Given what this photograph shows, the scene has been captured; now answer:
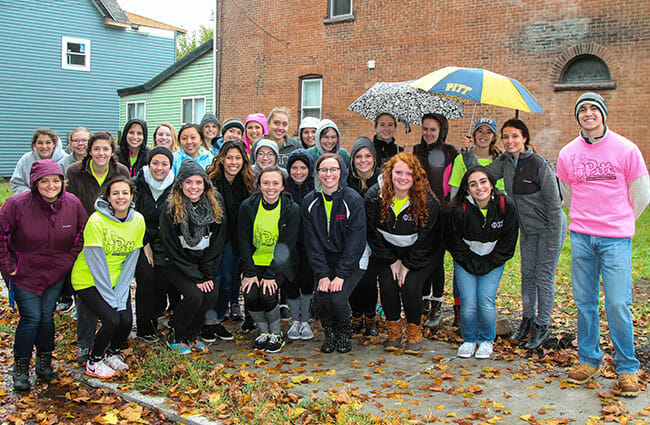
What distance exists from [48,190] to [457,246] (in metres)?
3.68

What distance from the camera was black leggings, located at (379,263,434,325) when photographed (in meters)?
5.63

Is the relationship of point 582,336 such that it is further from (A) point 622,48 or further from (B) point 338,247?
(A) point 622,48

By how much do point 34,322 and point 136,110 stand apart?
74.9 ft

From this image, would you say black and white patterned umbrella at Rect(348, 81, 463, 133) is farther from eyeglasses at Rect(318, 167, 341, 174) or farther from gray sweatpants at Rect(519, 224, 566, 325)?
gray sweatpants at Rect(519, 224, 566, 325)

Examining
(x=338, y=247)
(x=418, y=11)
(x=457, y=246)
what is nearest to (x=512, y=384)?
(x=457, y=246)

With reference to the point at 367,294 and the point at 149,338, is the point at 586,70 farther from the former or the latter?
the point at 149,338

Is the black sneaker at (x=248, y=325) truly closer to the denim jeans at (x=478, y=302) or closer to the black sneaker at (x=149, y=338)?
the black sneaker at (x=149, y=338)

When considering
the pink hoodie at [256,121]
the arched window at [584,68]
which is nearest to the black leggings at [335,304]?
the pink hoodie at [256,121]

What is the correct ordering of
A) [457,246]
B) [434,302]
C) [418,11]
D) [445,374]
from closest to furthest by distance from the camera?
[445,374] < [457,246] < [434,302] < [418,11]

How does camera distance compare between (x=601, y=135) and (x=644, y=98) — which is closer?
(x=601, y=135)

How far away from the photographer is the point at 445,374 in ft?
16.2

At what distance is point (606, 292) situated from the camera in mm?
4668

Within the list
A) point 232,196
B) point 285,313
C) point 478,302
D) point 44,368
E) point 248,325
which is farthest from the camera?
point 285,313

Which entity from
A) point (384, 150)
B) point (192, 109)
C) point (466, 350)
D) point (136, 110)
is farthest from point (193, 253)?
point (136, 110)
